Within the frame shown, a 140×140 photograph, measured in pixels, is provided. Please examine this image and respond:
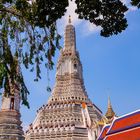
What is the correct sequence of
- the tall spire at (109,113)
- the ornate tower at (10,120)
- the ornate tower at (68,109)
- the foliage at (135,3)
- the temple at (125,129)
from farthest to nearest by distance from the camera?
the tall spire at (109,113), the ornate tower at (68,109), the ornate tower at (10,120), the temple at (125,129), the foliage at (135,3)

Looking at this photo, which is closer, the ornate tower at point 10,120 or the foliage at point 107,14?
the foliage at point 107,14

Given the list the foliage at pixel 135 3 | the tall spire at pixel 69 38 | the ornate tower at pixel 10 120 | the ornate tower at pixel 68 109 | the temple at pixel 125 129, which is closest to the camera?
the foliage at pixel 135 3

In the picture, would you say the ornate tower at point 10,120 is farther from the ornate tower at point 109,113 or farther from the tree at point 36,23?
the tree at point 36,23

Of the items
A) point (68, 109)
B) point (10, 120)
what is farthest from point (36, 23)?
point (68, 109)

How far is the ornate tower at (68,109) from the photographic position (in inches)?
1725

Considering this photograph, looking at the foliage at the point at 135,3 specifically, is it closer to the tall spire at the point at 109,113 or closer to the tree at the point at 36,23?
the tree at the point at 36,23

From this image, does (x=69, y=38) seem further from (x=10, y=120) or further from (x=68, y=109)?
(x=10, y=120)

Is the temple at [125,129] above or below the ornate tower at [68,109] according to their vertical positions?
below

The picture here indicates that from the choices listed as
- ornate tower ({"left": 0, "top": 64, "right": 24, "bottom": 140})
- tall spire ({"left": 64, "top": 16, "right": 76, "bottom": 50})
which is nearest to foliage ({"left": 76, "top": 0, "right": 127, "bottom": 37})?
ornate tower ({"left": 0, "top": 64, "right": 24, "bottom": 140})

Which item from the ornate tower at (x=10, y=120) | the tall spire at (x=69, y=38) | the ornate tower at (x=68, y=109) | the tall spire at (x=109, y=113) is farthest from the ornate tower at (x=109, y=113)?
the ornate tower at (x=10, y=120)

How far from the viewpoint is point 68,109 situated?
47.7 metres

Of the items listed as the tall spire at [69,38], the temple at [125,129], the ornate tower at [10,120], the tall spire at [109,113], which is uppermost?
the tall spire at [69,38]

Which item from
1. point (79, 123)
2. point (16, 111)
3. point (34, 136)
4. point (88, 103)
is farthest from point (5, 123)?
point (88, 103)

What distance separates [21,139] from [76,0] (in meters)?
30.8
